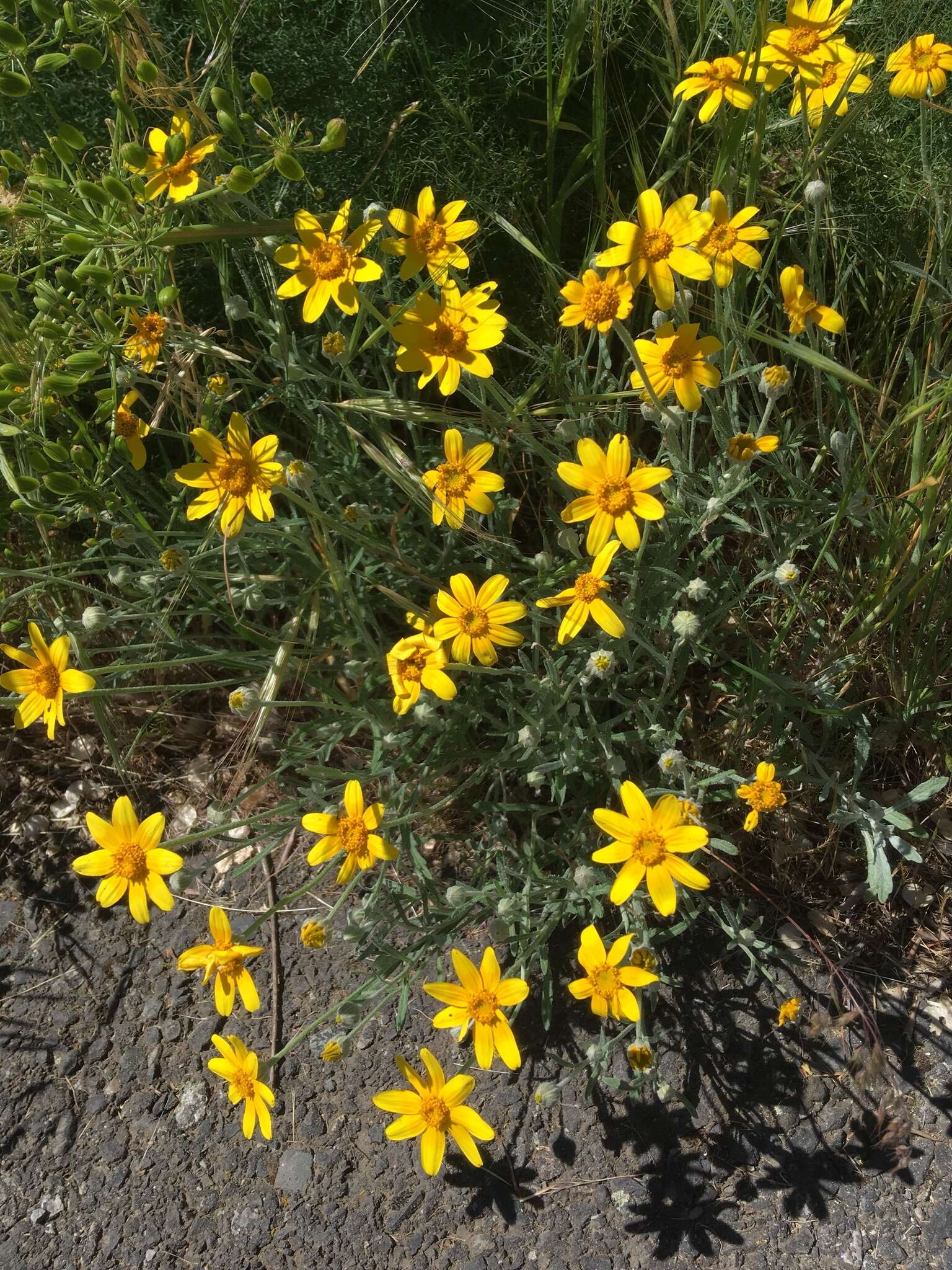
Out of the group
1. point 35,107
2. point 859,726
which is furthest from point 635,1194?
point 35,107

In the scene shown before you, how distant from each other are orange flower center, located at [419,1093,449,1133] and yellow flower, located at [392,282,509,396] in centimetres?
144

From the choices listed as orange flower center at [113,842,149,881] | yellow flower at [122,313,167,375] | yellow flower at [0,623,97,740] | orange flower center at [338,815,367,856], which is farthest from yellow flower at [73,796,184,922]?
yellow flower at [122,313,167,375]

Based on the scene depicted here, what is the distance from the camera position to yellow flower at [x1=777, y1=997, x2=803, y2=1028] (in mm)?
2188

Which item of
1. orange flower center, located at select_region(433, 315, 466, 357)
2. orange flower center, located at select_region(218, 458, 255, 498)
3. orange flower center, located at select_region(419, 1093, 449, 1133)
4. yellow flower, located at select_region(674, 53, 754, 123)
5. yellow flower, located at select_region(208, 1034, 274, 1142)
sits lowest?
yellow flower, located at select_region(208, 1034, 274, 1142)

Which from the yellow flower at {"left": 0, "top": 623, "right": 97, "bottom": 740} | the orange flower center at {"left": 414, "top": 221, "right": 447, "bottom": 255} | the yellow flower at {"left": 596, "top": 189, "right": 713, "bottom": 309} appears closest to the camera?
the yellow flower at {"left": 596, "top": 189, "right": 713, "bottom": 309}

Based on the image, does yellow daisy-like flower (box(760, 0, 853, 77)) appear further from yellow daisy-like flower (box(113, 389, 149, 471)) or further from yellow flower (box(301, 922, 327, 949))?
yellow flower (box(301, 922, 327, 949))

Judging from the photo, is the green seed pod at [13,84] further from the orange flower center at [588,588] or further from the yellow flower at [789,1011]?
the yellow flower at [789,1011]

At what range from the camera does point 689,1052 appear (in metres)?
2.34

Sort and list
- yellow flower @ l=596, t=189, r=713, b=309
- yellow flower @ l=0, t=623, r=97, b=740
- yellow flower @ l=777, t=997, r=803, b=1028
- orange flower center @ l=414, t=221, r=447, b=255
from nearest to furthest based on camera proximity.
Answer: yellow flower @ l=596, t=189, r=713, b=309 → yellow flower @ l=0, t=623, r=97, b=740 → orange flower center @ l=414, t=221, r=447, b=255 → yellow flower @ l=777, t=997, r=803, b=1028

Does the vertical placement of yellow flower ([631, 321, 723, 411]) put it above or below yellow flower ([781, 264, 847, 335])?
below

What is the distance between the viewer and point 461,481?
1.95 meters

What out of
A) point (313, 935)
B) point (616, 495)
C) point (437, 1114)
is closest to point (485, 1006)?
point (437, 1114)

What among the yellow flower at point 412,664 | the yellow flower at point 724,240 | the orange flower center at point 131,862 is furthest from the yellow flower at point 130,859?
the yellow flower at point 724,240

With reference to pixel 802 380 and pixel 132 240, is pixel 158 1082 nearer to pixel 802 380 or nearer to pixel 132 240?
pixel 132 240
